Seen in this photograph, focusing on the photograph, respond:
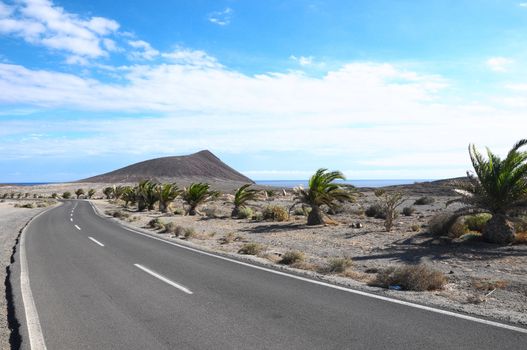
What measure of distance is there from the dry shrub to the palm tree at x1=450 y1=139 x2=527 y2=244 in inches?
186

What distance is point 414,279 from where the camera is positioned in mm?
8055

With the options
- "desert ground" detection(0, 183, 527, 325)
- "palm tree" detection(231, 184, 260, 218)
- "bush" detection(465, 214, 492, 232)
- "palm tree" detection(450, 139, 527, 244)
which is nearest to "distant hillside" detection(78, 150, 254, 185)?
"palm tree" detection(231, 184, 260, 218)

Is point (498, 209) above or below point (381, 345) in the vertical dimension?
above

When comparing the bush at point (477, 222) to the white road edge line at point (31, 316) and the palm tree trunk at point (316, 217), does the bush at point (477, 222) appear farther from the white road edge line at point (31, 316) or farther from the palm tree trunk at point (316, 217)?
the white road edge line at point (31, 316)

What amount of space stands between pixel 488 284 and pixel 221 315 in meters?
5.15

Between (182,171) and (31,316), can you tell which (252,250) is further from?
(182,171)

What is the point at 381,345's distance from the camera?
5.05 m

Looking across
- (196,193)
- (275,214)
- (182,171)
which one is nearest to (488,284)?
(275,214)

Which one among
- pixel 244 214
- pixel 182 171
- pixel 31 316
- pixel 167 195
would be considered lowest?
pixel 31 316

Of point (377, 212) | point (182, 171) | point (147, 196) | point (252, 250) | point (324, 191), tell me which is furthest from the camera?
point (182, 171)

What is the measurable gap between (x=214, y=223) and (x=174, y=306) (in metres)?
17.4

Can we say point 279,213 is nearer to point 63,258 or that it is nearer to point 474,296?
point 63,258

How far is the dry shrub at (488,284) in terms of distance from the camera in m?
7.98

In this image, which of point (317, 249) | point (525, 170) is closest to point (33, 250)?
point (317, 249)
